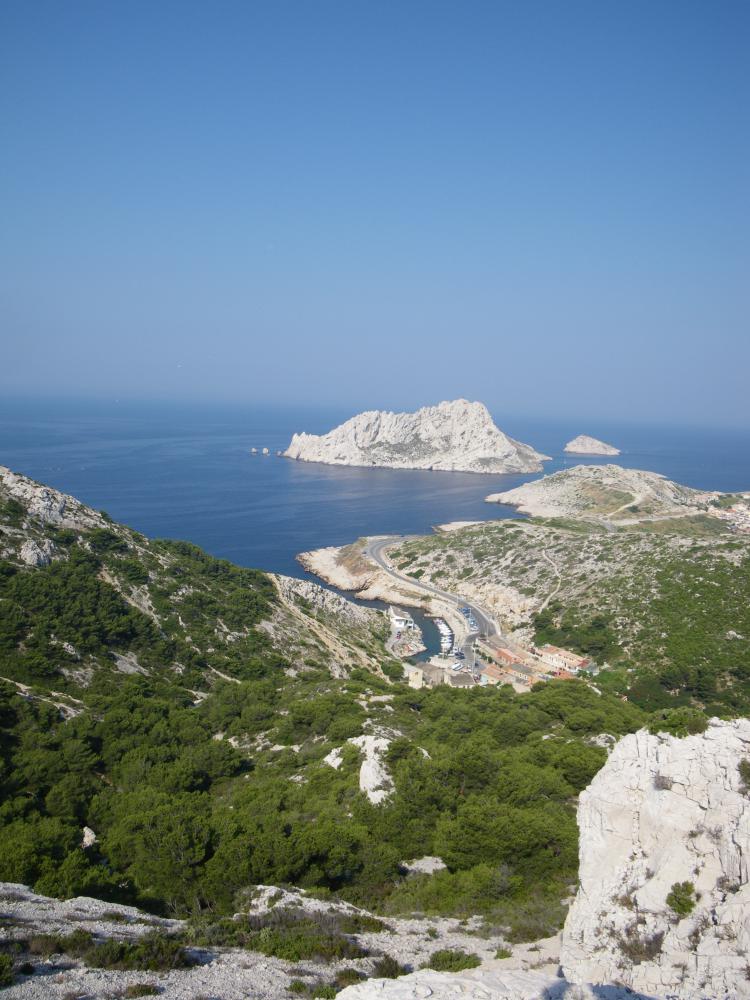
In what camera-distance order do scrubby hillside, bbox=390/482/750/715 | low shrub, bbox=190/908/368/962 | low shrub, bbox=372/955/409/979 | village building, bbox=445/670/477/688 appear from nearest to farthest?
low shrub, bbox=372/955/409/979
low shrub, bbox=190/908/368/962
scrubby hillside, bbox=390/482/750/715
village building, bbox=445/670/477/688

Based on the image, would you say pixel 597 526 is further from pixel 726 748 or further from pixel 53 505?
pixel 726 748

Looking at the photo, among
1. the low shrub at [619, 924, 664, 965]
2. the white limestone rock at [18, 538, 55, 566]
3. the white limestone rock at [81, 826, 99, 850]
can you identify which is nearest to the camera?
the low shrub at [619, 924, 664, 965]

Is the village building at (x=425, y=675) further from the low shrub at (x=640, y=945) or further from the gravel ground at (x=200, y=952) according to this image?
the low shrub at (x=640, y=945)

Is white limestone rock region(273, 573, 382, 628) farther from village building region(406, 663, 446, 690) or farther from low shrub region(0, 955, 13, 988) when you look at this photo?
low shrub region(0, 955, 13, 988)

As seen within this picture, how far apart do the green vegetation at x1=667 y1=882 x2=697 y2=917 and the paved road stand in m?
44.1

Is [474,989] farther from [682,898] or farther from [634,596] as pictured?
[634,596]

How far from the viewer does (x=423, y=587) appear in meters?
69.2

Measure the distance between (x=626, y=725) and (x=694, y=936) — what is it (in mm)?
16038

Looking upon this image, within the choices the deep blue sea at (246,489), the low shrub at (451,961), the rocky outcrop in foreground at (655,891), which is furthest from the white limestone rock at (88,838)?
the deep blue sea at (246,489)

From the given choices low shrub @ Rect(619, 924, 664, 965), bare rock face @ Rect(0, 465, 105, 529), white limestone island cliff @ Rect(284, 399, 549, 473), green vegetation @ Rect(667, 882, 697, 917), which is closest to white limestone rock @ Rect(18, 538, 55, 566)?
bare rock face @ Rect(0, 465, 105, 529)

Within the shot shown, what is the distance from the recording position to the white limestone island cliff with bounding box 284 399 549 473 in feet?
561

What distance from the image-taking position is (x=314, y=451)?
17425 centimetres

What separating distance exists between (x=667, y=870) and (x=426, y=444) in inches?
6731

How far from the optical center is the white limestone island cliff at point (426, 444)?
→ 170875 millimetres
